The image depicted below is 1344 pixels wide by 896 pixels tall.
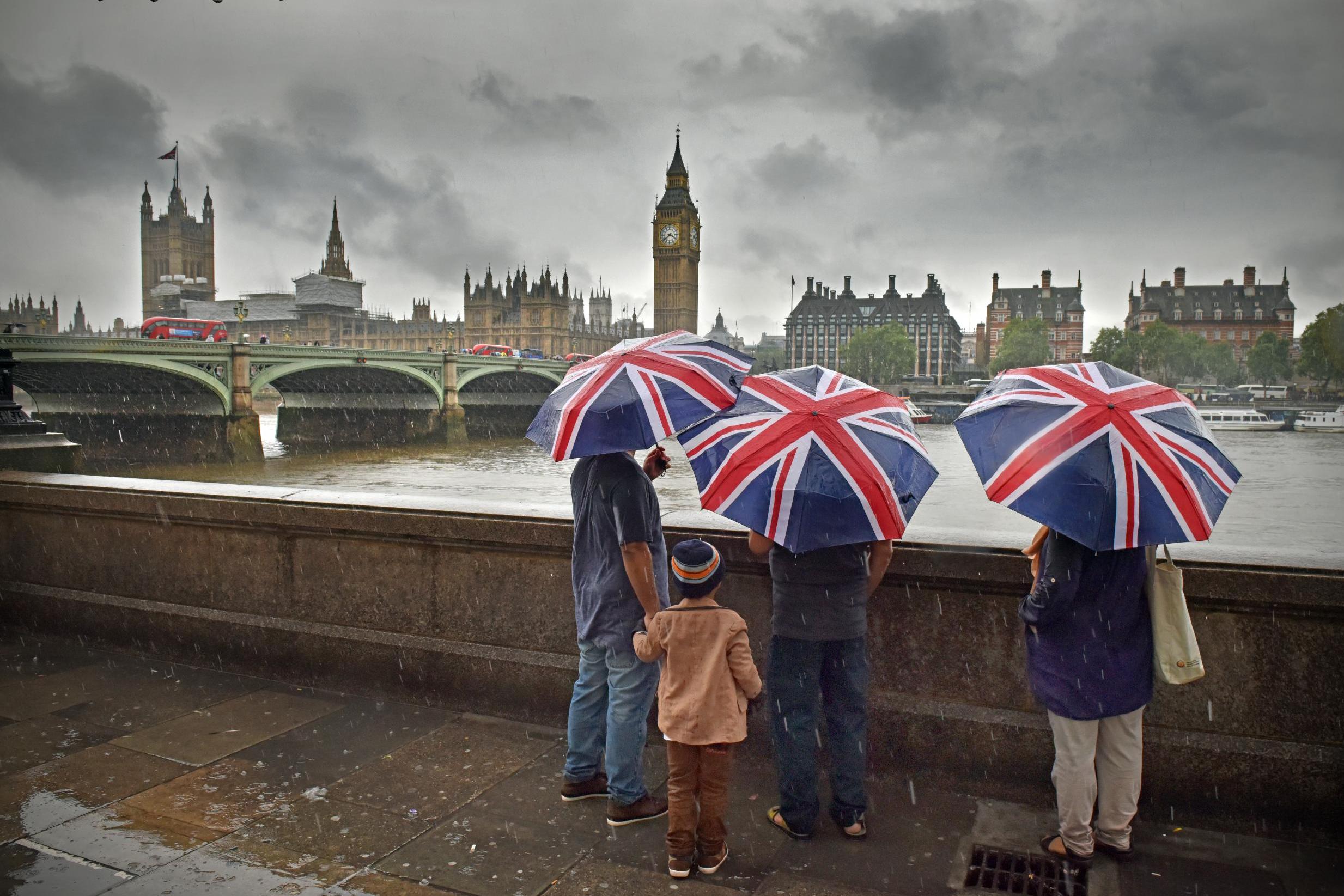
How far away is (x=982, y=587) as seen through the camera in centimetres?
325

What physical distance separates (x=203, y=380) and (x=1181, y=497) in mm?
38849

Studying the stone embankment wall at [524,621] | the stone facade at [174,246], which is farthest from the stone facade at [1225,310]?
the stone facade at [174,246]

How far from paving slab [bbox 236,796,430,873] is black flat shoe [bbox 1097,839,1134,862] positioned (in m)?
2.00

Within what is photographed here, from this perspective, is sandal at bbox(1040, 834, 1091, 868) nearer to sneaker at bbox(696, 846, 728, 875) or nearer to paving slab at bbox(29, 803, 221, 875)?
sneaker at bbox(696, 846, 728, 875)

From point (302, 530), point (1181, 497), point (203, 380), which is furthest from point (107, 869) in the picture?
point (203, 380)

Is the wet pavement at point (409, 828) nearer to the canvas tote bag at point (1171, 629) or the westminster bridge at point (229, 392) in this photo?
the canvas tote bag at point (1171, 629)

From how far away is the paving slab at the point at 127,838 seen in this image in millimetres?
2787

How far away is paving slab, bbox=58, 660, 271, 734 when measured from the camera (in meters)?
3.95

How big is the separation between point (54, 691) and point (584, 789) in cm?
263

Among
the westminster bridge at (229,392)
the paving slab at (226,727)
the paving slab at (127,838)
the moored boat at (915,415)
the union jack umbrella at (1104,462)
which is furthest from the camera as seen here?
the westminster bridge at (229,392)

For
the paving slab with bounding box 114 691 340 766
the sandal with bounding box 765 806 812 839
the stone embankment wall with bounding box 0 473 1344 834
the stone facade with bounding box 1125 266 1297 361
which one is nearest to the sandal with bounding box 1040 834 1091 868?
the stone embankment wall with bounding box 0 473 1344 834

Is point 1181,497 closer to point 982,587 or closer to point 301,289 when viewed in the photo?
point 982,587

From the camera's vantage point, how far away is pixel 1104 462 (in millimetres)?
2387

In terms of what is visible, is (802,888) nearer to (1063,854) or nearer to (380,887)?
(1063,854)
